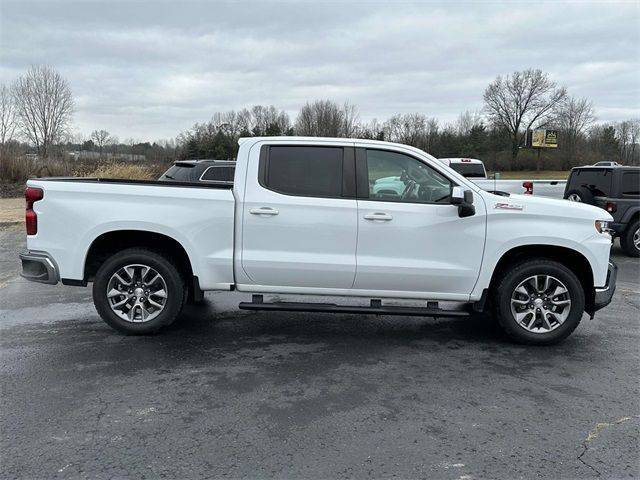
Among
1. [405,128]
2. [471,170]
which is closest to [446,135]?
[405,128]

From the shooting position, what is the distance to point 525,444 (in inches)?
133

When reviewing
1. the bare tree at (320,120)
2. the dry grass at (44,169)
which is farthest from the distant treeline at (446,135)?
the dry grass at (44,169)

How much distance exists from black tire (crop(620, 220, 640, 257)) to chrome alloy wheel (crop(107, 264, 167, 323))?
10.00 m

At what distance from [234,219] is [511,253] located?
9.07ft

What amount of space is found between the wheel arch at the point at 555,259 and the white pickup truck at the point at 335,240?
0.02 metres

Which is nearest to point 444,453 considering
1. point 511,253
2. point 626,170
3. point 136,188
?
point 511,253

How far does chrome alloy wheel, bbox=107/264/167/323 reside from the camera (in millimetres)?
5246

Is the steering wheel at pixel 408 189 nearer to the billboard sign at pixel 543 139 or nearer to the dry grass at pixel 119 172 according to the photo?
the dry grass at pixel 119 172

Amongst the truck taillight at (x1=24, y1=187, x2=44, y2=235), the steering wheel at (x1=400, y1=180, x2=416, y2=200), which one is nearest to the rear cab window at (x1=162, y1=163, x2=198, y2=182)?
the truck taillight at (x1=24, y1=187, x2=44, y2=235)

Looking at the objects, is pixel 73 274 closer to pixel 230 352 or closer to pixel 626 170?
pixel 230 352

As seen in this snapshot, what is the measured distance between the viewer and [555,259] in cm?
536

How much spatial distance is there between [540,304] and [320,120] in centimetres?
6766

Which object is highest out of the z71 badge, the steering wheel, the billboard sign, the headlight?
the billboard sign

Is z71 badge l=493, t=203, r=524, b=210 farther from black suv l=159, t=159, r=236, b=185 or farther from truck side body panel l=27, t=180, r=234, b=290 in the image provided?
black suv l=159, t=159, r=236, b=185
